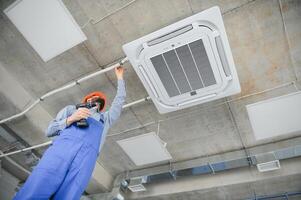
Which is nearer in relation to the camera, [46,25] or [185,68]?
[185,68]

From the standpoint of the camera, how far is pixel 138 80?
3.25 metres

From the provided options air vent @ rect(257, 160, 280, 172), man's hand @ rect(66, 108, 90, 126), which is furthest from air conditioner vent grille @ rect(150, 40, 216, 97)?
air vent @ rect(257, 160, 280, 172)

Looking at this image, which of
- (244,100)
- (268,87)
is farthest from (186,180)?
(268,87)

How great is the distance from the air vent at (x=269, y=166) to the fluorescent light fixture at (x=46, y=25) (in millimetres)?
2914

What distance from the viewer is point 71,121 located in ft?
7.68

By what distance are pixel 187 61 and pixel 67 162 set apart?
143 cm

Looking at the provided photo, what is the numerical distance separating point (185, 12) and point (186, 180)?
2.81m

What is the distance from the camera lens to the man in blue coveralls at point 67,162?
6.13ft

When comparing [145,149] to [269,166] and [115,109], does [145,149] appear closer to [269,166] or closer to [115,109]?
[115,109]

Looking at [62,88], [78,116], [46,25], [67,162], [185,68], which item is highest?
[46,25]

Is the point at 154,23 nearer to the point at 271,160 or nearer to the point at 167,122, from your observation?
the point at 167,122

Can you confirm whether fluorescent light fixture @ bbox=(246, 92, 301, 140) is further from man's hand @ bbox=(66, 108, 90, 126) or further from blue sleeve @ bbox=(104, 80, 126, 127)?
man's hand @ bbox=(66, 108, 90, 126)

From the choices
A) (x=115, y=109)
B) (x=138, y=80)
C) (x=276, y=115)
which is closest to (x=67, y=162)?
(x=115, y=109)

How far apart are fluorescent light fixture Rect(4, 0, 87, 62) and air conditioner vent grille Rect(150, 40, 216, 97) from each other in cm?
101
